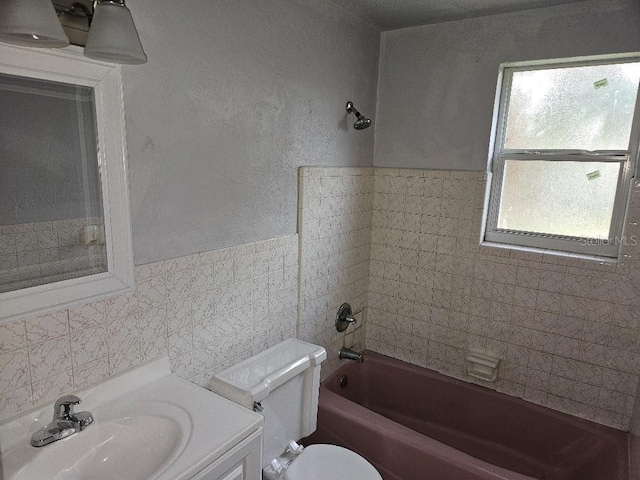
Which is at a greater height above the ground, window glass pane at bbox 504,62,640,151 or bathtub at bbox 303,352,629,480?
window glass pane at bbox 504,62,640,151

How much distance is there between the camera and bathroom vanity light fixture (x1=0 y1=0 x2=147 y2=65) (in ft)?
2.86

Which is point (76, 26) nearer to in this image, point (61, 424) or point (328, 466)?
point (61, 424)

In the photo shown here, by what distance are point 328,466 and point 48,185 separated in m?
1.45

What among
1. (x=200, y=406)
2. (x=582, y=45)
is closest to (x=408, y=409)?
(x=200, y=406)

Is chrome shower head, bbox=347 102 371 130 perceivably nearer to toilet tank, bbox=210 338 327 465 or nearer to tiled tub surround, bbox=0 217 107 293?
toilet tank, bbox=210 338 327 465

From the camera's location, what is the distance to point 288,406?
5.90ft

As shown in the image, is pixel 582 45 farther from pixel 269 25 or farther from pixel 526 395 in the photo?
pixel 526 395

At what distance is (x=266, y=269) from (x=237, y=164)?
494 mm

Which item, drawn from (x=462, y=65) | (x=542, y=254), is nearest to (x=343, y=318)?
(x=542, y=254)

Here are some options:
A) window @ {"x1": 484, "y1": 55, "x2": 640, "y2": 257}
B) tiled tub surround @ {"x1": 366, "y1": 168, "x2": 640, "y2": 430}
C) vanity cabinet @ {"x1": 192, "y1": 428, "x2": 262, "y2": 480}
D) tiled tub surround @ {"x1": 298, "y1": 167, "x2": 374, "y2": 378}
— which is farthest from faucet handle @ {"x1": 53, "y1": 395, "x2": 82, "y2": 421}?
window @ {"x1": 484, "y1": 55, "x2": 640, "y2": 257}

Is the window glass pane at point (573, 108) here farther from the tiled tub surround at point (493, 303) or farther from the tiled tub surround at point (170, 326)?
the tiled tub surround at point (170, 326)

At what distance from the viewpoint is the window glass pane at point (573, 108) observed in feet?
6.72

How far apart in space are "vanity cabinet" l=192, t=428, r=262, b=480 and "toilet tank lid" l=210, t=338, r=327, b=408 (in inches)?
9.1

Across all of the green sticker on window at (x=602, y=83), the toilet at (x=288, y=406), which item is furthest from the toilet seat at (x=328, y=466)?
the green sticker on window at (x=602, y=83)
